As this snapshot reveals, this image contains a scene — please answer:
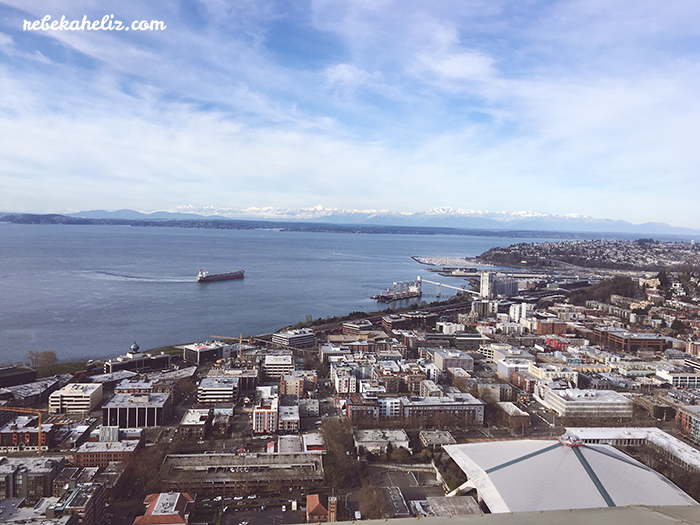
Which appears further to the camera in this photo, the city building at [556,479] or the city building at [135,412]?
the city building at [135,412]

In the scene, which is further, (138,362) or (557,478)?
(138,362)

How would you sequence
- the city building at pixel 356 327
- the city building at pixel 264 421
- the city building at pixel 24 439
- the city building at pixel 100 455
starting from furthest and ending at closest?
1. the city building at pixel 356 327
2. the city building at pixel 264 421
3. the city building at pixel 24 439
4. the city building at pixel 100 455

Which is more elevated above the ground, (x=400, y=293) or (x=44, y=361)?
(x=44, y=361)

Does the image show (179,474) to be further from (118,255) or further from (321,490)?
(118,255)

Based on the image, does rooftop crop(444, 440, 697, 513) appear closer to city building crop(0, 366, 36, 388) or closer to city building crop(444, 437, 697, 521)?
city building crop(444, 437, 697, 521)

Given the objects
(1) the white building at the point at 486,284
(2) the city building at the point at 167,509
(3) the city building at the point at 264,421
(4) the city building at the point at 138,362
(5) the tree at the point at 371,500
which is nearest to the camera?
(2) the city building at the point at 167,509

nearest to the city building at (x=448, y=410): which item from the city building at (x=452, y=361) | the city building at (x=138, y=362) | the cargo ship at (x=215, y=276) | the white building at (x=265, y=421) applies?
the white building at (x=265, y=421)

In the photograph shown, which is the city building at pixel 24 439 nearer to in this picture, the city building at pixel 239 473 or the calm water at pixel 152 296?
the city building at pixel 239 473

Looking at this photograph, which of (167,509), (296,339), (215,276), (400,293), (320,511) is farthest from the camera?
(215,276)

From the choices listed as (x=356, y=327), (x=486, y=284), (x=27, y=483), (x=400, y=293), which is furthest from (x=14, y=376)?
(x=486, y=284)

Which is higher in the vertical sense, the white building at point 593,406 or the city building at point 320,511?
the city building at point 320,511

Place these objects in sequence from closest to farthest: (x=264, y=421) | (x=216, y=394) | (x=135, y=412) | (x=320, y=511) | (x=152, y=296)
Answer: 1. (x=320, y=511)
2. (x=264, y=421)
3. (x=135, y=412)
4. (x=216, y=394)
5. (x=152, y=296)

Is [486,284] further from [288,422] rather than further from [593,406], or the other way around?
[288,422]
